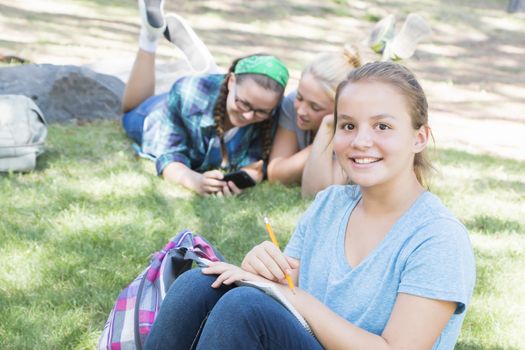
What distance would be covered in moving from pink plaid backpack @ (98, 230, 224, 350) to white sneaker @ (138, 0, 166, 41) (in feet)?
A: 8.65

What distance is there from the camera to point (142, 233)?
317 centimetres

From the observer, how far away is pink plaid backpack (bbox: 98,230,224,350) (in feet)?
6.61

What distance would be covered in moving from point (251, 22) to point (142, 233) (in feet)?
27.7

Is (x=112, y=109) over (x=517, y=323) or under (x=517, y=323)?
under

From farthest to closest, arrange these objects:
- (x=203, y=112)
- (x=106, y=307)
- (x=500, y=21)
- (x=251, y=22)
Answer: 1. (x=500, y=21)
2. (x=251, y=22)
3. (x=203, y=112)
4. (x=106, y=307)

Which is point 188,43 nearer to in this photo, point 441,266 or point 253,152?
point 253,152

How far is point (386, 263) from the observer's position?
1749 mm

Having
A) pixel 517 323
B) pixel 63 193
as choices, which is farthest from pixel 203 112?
pixel 517 323

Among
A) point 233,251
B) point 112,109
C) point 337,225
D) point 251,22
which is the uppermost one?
point 337,225

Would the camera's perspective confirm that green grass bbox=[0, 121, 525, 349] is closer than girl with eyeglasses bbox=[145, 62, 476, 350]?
No

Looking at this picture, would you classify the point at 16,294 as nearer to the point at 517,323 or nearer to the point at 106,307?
the point at 106,307

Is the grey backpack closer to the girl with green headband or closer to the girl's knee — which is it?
the girl with green headband

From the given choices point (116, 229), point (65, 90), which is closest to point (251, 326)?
point (116, 229)

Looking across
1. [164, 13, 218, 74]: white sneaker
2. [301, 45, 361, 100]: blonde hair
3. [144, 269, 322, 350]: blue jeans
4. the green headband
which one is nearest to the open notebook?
[144, 269, 322, 350]: blue jeans
